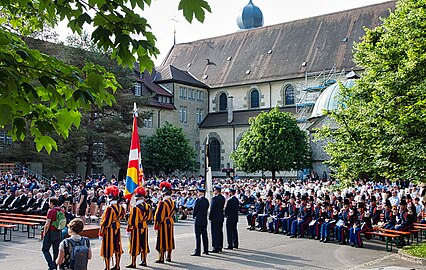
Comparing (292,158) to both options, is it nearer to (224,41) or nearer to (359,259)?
(224,41)

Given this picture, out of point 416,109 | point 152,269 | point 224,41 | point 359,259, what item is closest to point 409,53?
point 416,109

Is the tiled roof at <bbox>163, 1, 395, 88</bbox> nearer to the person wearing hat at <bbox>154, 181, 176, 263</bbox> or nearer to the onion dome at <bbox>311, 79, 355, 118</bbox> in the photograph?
the onion dome at <bbox>311, 79, 355, 118</bbox>

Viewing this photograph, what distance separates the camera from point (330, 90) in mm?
45469

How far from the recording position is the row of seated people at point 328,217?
15943 mm

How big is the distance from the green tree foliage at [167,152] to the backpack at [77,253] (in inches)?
1552

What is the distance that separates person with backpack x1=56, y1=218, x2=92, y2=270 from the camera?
23.4 feet

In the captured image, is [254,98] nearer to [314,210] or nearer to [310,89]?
[310,89]

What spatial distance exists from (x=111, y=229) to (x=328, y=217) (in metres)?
8.64

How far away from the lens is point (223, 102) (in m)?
59.7

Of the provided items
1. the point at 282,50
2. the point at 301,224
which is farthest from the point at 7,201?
the point at 282,50

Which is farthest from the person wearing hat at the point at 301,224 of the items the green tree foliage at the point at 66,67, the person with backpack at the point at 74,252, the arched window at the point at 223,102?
the arched window at the point at 223,102

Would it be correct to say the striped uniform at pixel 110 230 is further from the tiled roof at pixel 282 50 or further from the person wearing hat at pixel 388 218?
the tiled roof at pixel 282 50

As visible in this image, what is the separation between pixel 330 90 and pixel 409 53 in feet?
102

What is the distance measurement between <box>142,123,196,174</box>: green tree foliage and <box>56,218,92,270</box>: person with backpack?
39386mm
